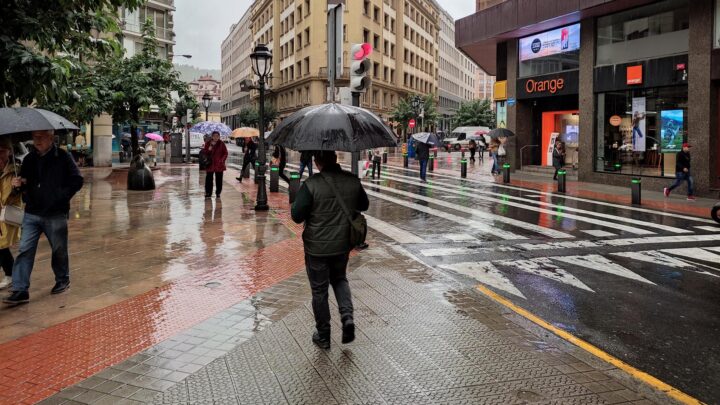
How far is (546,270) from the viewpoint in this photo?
7781 millimetres

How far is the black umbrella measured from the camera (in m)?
4.46

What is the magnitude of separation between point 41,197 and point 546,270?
635 cm

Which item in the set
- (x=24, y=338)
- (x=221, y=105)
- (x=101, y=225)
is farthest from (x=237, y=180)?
(x=221, y=105)

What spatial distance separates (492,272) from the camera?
7.61 meters

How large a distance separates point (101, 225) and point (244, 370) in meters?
7.72

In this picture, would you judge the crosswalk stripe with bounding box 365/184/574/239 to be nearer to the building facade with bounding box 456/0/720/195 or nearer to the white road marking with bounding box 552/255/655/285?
the white road marking with bounding box 552/255/655/285

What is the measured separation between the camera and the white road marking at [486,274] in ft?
22.5

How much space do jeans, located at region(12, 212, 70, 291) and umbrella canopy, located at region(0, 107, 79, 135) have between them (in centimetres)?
98

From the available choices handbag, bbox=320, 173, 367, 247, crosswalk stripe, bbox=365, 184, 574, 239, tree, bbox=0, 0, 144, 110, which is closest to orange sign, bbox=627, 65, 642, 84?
crosswalk stripe, bbox=365, 184, 574, 239

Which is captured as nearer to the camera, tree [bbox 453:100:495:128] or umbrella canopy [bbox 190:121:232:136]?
umbrella canopy [bbox 190:121:232:136]

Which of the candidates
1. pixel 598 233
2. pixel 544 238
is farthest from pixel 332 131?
pixel 598 233

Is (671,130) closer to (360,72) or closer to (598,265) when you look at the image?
(598,265)

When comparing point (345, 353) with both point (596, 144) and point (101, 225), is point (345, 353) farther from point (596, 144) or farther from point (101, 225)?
point (596, 144)

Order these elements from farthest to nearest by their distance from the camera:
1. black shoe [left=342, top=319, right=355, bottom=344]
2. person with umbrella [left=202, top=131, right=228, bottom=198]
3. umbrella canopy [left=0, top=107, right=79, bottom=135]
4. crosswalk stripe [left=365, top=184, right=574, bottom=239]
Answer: person with umbrella [left=202, top=131, right=228, bottom=198]
crosswalk stripe [left=365, top=184, right=574, bottom=239]
umbrella canopy [left=0, top=107, right=79, bottom=135]
black shoe [left=342, top=319, right=355, bottom=344]
